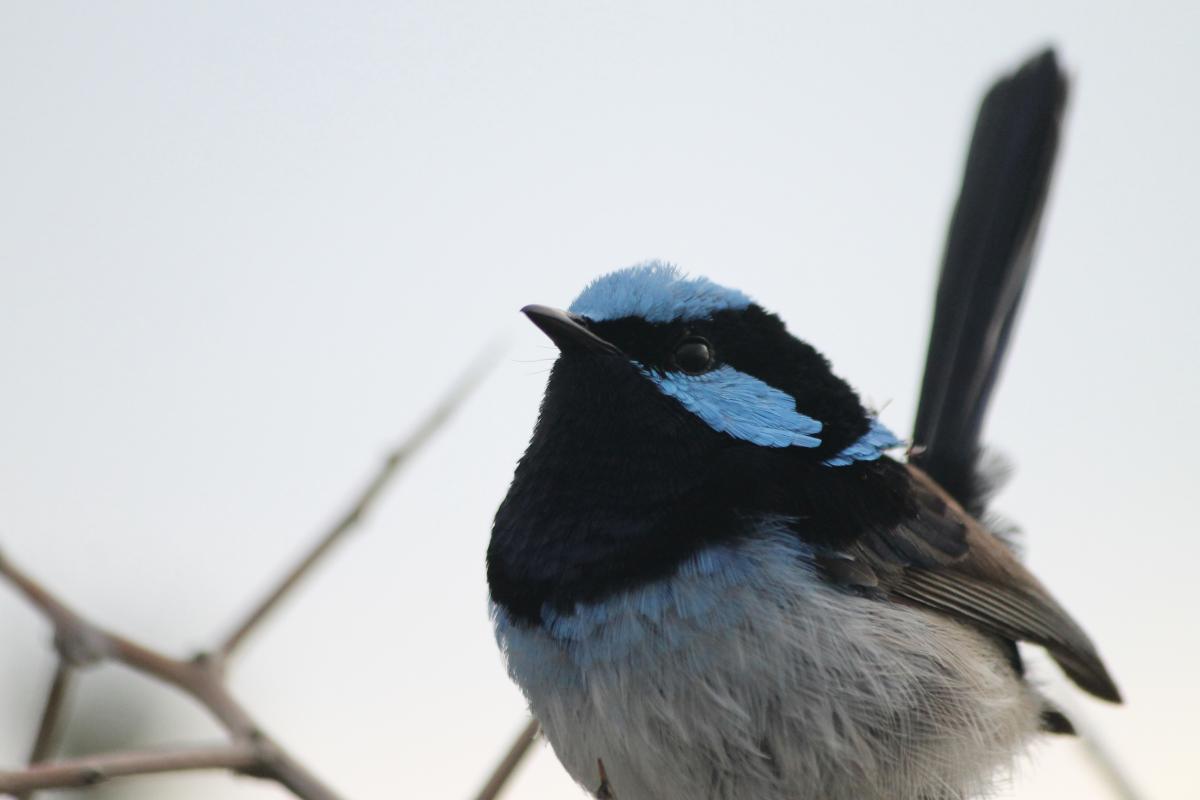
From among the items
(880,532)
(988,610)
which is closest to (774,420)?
(880,532)

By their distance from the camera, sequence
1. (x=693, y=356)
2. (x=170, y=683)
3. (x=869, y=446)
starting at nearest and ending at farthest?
(x=170, y=683)
(x=693, y=356)
(x=869, y=446)

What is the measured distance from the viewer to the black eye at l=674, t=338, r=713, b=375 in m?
3.29

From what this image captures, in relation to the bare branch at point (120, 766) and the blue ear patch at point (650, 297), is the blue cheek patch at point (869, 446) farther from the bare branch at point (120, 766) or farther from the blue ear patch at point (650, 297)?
the bare branch at point (120, 766)

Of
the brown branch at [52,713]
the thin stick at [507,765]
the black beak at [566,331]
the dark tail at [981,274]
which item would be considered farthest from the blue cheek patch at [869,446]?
the brown branch at [52,713]

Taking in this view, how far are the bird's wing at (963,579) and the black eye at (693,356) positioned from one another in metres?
0.60

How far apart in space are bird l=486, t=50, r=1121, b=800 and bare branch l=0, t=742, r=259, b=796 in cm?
93

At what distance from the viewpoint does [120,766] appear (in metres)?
2.13

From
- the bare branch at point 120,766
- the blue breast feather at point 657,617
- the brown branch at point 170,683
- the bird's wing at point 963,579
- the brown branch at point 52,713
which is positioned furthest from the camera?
the bird's wing at point 963,579

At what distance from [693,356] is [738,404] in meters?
0.17

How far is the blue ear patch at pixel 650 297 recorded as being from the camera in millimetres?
3246

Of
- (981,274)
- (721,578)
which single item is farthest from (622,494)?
(981,274)

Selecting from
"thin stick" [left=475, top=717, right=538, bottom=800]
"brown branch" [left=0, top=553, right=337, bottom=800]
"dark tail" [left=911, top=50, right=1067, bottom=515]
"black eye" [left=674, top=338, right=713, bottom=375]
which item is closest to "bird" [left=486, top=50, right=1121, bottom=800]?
"black eye" [left=674, top=338, right=713, bottom=375]

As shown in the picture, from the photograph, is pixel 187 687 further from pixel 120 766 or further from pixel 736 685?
pixel 736 685

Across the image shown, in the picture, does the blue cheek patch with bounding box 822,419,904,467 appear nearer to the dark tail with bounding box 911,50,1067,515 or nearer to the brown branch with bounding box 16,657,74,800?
the dark tail with bounding box 911,50,1067,515
